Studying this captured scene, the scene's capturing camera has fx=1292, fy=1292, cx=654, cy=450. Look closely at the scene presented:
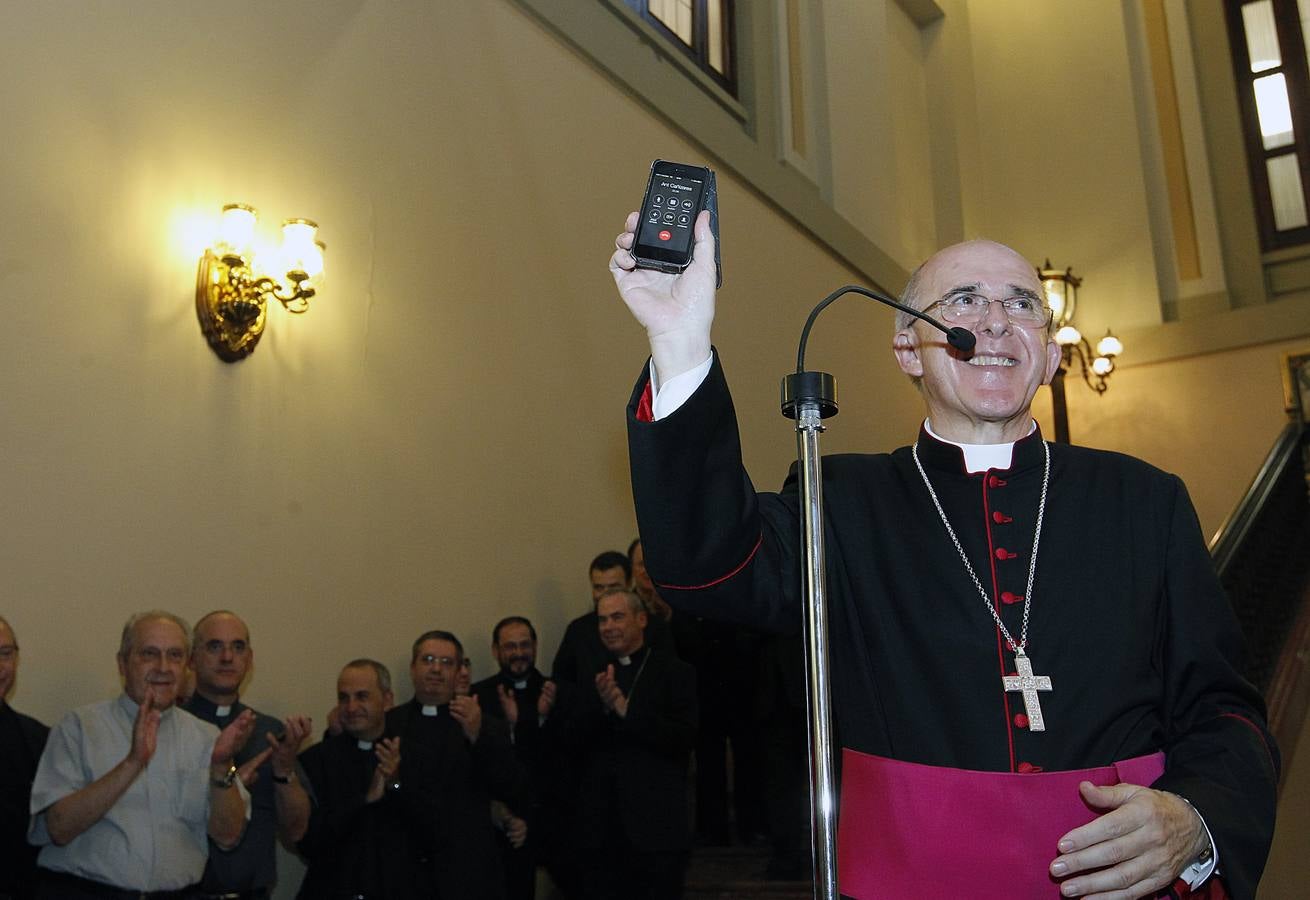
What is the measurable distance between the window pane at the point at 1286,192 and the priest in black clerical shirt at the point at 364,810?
31.2 ft

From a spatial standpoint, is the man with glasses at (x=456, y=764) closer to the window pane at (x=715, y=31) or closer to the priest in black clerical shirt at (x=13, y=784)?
the priest in black clerical shirt at (x=13, y=784)

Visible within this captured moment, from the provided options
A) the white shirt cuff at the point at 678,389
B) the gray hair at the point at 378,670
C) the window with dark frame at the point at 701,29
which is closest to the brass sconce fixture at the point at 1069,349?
the window with dark frame at the point at 701,29

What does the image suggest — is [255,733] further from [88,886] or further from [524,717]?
[524,717]

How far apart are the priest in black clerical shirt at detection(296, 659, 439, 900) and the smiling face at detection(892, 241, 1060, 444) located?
128 inches

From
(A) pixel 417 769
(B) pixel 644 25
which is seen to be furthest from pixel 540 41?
(A) pixel 417 769

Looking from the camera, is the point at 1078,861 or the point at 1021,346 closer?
the point at 1078,861

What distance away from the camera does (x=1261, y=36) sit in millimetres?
11555

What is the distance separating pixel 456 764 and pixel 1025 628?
3.59 meters

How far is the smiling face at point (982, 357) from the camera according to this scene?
6.61 feet

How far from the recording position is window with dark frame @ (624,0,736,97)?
27.3 ft

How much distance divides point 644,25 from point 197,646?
→ 486 cm

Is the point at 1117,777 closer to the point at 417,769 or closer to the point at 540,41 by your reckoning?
the point at 417,769

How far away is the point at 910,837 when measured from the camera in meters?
1.67

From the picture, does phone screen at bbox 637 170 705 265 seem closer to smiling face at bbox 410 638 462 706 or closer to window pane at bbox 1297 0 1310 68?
smiling face at bbox 410 638 462 706
